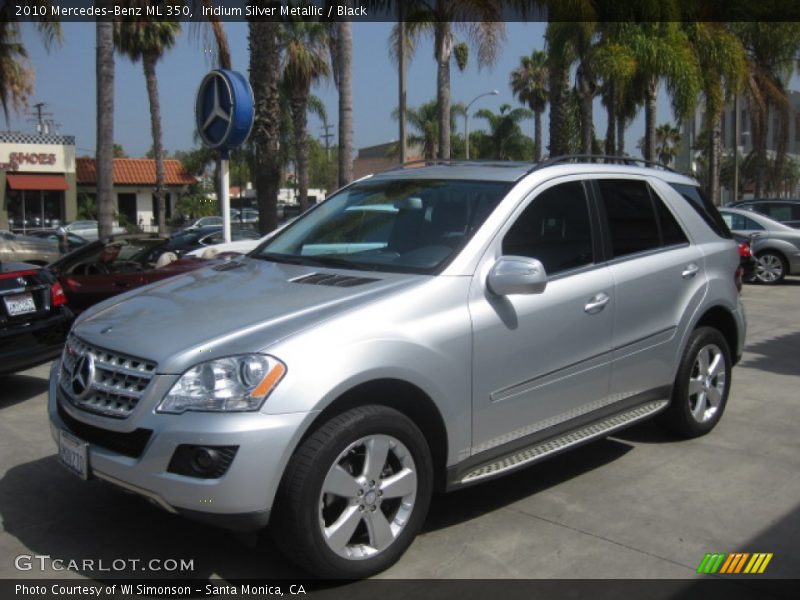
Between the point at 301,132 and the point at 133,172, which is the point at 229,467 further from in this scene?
the point at 133,172

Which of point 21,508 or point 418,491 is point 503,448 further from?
point 21,508

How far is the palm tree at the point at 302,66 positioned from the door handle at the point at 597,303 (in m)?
27.0

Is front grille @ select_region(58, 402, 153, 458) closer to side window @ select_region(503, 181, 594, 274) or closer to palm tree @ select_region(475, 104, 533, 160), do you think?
side window @ select_region(503, 181, 594, 274)

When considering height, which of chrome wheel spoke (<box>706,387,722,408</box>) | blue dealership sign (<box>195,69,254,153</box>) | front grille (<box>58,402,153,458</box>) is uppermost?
blue dealership sign (<box>195,69,254,153</box>)

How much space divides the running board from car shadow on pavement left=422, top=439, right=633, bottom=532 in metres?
0.28

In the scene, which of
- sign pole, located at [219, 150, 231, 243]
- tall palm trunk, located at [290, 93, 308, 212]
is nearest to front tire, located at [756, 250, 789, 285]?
sign pole, located at [219, 150, 231, 243]

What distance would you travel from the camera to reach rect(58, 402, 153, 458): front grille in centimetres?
322

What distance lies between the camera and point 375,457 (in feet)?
11.2

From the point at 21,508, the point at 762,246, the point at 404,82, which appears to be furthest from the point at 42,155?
the point at 21,508

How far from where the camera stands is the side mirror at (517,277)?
3.78 metres

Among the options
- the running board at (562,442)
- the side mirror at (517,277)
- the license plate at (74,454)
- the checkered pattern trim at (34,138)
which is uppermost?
the checkered pattern trim at (34,138)

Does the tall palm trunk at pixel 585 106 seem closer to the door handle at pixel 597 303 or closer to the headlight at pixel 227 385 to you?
the door handle at pixel 597 303

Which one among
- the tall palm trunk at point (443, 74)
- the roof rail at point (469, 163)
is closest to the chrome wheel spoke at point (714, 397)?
the roof rail at point (469, 163)

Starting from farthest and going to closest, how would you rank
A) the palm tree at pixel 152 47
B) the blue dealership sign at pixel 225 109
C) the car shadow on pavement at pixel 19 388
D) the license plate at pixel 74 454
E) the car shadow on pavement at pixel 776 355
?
1. the palm tree at pixel 152 47
2. the blue dealership sign at pixel 225 109
3. the car shadow on pavement at pixel 776 355
4. the car shadow on pavement at pixel 19 388
5. the license plate at pixel 74 454
